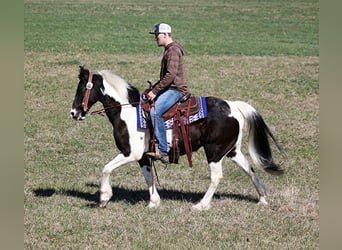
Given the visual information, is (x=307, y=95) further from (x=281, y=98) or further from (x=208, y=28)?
(x=208, y=28)

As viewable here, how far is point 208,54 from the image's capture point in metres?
27.3

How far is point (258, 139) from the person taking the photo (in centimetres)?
882

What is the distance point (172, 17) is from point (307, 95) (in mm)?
25684

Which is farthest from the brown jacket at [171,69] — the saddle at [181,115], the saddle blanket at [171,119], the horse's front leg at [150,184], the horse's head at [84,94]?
the horse's front leg at [150,184]

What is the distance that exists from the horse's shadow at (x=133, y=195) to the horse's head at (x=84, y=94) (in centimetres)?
138

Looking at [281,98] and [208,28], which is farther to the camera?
[208,28]

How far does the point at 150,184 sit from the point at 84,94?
164 centimetres

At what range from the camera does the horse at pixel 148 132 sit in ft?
27.5

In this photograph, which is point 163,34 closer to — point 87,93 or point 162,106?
point 162,106

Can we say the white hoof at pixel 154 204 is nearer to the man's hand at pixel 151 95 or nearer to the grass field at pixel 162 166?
the grass field at pixel 162 166

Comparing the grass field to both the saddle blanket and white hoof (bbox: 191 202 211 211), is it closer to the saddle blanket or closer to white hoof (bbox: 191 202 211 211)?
white hoof (bbox: 191 202 211 211)

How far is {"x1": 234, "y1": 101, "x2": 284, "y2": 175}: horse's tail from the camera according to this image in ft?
28.4
